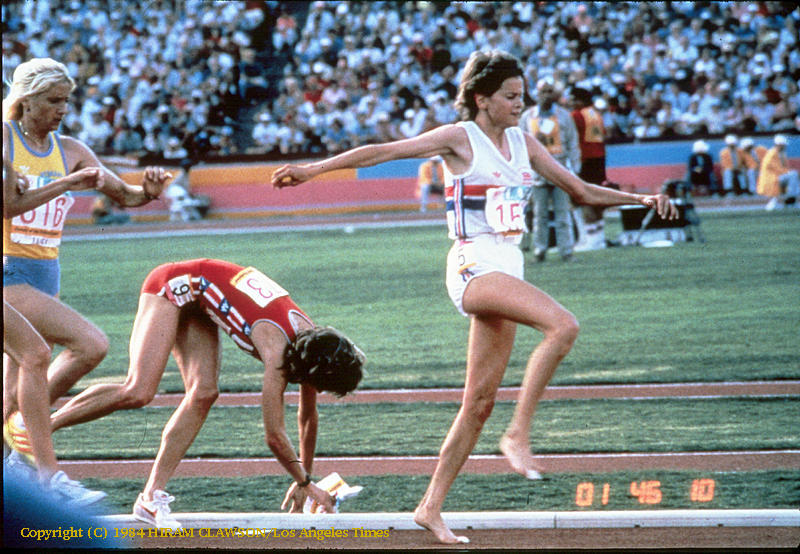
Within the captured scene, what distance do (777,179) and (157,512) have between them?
19573mm

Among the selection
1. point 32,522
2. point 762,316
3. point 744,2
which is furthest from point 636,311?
point 744,2

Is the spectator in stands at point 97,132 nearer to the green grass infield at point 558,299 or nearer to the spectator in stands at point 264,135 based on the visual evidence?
the spectator in stands at point 264,135

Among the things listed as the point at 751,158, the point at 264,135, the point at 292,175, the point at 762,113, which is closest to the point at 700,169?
the point at 751,158

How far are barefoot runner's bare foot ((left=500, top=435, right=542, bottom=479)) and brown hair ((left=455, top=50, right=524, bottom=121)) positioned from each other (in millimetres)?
1374

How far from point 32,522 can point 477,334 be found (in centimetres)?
180

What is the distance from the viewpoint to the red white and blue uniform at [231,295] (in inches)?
210

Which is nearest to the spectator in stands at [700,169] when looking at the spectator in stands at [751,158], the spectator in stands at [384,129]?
the spectator in stands at [751,158]

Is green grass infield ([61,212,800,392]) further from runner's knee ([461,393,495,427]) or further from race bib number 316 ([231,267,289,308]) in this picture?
runner's knee ([461,393,495,427])

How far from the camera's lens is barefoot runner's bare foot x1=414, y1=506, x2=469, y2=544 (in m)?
5.00

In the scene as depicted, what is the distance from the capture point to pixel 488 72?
5.11 metres

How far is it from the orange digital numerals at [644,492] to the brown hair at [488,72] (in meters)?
1.87

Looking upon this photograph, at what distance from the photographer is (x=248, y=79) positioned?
22.7 m

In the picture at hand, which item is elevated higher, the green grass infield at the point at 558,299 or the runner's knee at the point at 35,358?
the runner's knee at the point at 35,358

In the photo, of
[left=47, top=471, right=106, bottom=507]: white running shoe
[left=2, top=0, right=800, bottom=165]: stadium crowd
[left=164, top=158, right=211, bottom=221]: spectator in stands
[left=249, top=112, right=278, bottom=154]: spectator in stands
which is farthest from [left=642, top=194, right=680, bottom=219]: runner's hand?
[left=164, top=158, right=211, bottom=221]: spectator in stands
